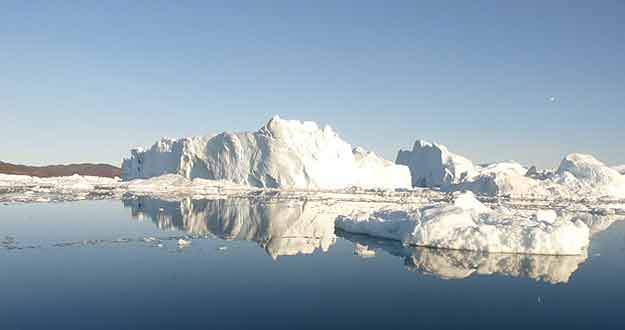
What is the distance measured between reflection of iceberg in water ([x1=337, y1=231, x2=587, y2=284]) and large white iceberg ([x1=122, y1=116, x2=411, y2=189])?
22650 mm

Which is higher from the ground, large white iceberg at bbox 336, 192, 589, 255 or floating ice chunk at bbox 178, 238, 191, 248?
large white iceberg at bbox 336, 192, 589, 255

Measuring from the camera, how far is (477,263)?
37.2 feet

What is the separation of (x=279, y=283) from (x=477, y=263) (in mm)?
4941

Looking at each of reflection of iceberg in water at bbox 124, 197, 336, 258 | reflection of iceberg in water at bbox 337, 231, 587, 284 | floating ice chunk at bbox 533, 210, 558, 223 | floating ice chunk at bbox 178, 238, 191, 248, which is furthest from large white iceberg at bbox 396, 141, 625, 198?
floating ice chunk at bbox 178, 238, 191, 248

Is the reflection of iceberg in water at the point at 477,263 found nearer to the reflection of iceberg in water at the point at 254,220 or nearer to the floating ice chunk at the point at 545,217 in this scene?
the reflection of iceberg in water at the point at 254,220

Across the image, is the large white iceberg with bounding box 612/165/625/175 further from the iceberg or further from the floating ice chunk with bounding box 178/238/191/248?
the floating ice chunk with bounding box 178/238/191/248

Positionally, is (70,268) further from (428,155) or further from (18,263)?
(428,155)

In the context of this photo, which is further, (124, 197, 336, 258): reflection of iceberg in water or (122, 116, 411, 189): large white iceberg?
(122, 116, 411, 189): large white iceberg

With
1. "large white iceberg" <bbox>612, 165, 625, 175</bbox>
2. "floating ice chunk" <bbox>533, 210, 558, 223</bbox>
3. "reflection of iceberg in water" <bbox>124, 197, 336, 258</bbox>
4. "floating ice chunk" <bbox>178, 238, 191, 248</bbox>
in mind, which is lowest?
"floating ice chunk" <bbox>178, 238, 191, 248</bbox>

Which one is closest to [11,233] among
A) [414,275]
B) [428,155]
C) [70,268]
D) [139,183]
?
[70,268]

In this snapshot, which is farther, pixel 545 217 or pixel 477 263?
pixel 545 217

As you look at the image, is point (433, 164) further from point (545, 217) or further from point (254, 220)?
point (545, 217)

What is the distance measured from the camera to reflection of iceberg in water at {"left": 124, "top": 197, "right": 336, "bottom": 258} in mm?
14070

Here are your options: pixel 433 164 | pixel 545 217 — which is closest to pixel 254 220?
pixel 545 217
